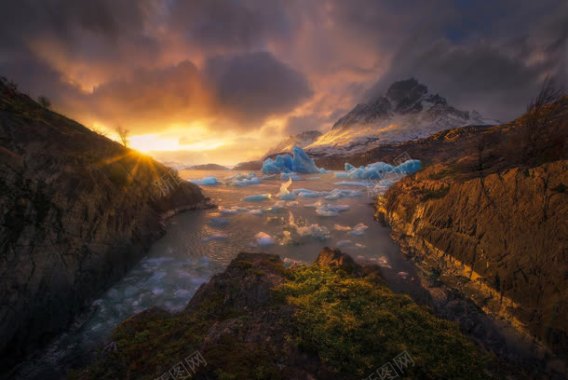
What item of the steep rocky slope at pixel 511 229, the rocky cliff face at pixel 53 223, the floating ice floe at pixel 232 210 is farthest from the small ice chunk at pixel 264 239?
the steep rocky slope at pixel 511 229

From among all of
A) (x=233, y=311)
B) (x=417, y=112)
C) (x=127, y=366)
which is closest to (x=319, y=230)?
(x=233, y=311)

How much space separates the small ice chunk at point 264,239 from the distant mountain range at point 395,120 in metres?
85.1

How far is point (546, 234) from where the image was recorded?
711 centimetres

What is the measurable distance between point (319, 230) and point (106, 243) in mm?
11481

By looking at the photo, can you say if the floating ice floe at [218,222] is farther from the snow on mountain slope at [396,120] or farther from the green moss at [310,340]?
the snow on mountain slope at [396,120]

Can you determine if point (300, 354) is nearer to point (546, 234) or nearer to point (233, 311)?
point (233, 311)

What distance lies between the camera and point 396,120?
134 meters

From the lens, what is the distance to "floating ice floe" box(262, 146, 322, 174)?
57.0 meters

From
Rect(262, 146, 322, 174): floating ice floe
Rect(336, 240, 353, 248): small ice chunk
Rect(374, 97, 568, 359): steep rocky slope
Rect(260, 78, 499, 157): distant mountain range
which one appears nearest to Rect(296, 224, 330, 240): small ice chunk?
Rect(336, 240, 353, 248): small ice chunk

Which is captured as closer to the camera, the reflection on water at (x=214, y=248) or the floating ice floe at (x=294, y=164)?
the reflection on water at (x=214, y=248)

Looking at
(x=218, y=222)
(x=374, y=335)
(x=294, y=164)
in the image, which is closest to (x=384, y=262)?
(x=374, y=335)

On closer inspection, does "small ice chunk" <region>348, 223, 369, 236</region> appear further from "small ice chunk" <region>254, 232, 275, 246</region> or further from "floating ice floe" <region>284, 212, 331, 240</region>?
"small ice chunk" <region>254, 232, 275, 246</region>

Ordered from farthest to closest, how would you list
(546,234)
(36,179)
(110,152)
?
(110,152)
(36,179)
(546,234)

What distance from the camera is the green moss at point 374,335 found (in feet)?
15.1
